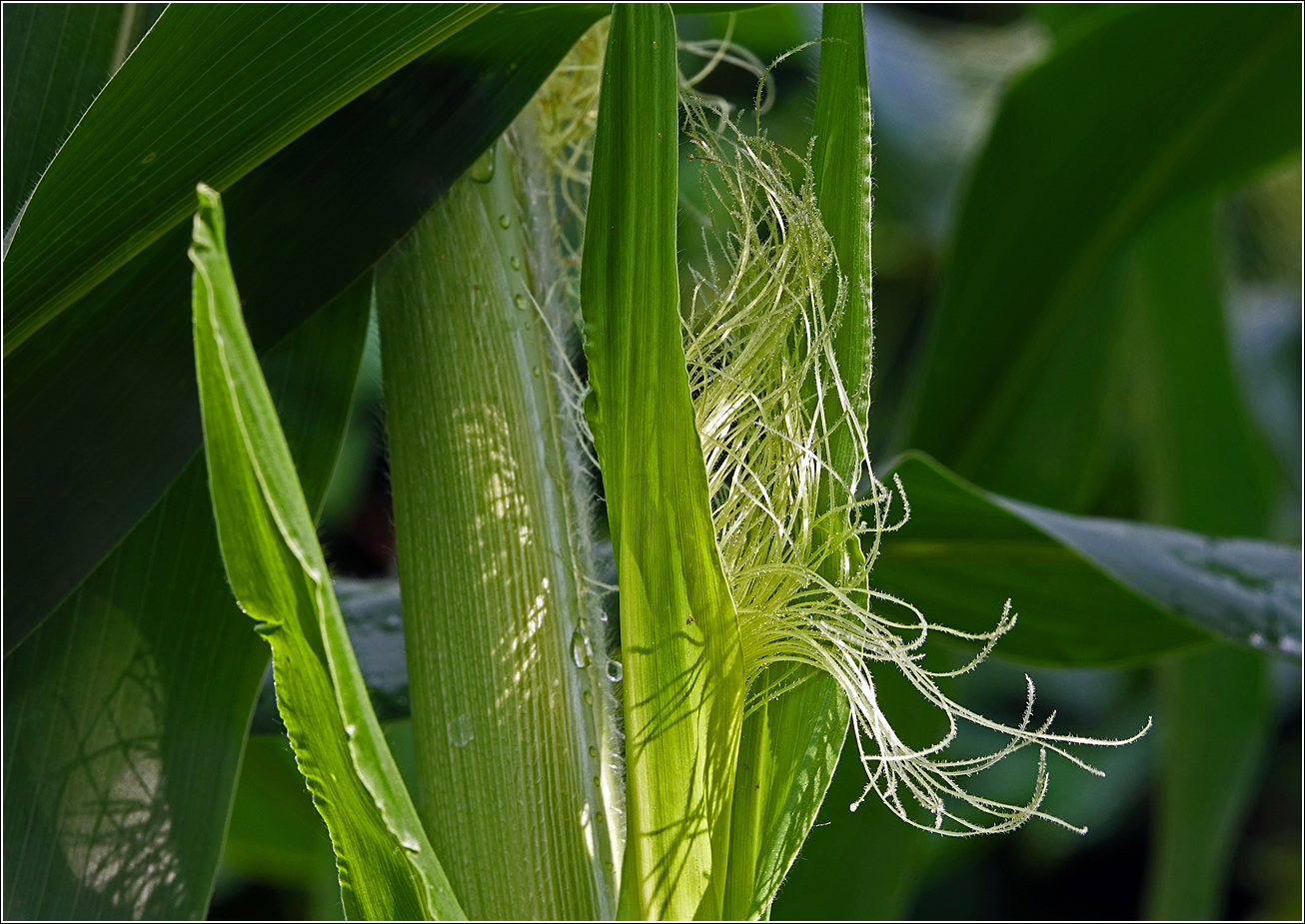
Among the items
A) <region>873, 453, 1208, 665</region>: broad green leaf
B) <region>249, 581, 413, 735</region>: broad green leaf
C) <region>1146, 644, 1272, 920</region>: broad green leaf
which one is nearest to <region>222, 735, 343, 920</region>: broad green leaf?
<region>249, 581, 413, 735</region>: broad green leaf

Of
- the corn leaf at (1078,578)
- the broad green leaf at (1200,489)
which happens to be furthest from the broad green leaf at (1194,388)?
the corn leaf at (1078,578)

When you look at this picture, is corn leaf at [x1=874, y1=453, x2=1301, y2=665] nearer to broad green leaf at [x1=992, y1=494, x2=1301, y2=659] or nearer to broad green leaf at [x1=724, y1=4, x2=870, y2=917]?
broad green leaf at [x1=992, y1=494, x2=1301, y2=659]

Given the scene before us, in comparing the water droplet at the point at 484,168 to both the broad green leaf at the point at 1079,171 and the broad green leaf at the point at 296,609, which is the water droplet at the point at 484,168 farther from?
the broad green leaf at the point at 1079,171

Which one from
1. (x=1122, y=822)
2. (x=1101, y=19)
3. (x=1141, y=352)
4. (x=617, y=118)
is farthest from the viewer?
Result: (x=1122, y=822)

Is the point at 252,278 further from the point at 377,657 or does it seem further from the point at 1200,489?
the point at 1200,489

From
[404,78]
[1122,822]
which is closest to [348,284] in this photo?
[404,78]

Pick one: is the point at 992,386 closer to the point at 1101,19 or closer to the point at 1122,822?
the point at 1101,19
